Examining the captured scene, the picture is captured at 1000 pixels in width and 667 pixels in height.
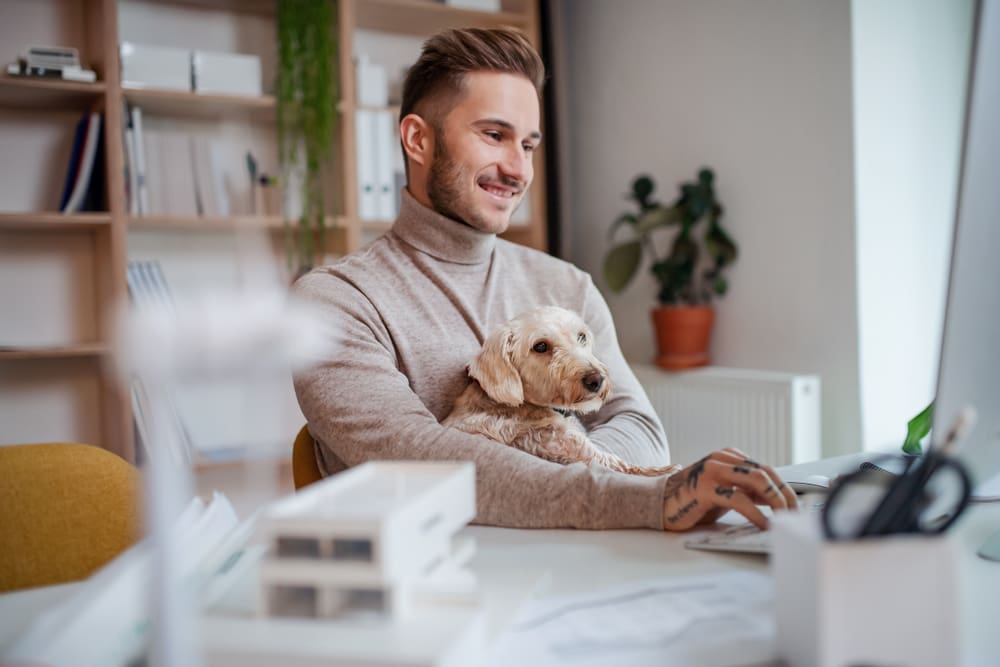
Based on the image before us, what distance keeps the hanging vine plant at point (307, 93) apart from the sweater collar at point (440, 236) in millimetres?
1744

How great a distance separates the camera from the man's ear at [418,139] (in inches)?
57.5

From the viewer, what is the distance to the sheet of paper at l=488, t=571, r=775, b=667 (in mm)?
622

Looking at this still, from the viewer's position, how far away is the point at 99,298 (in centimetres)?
304

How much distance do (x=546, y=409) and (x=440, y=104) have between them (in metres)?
0.55

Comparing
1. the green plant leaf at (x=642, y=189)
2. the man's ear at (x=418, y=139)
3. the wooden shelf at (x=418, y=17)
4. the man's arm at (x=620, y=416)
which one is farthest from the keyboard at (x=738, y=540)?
the wooden shelf at (x=418, y=17)

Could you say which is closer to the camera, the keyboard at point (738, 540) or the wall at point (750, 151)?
the keyboard at point (738, 540)

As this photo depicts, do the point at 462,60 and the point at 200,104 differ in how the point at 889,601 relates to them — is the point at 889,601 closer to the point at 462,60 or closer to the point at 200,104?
the point at 462,60

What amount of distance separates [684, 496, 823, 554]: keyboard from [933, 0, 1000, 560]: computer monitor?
193mm

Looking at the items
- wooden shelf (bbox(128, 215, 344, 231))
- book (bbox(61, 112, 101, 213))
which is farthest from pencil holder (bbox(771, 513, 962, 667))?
book (bbox(61, 112, 101, 213))

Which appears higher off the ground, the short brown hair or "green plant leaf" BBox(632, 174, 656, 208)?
the short brown hair

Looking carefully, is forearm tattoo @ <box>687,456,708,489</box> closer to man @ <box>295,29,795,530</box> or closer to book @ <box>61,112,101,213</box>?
man @ <box>295,29,795,530</box>

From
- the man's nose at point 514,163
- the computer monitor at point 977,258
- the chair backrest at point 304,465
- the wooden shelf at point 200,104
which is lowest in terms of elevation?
the chair backrest at point 304,465

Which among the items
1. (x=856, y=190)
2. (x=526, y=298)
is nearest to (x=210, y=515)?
(x=526, y=298)

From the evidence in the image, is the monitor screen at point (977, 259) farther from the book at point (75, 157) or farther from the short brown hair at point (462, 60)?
the book at point (75, 157)
